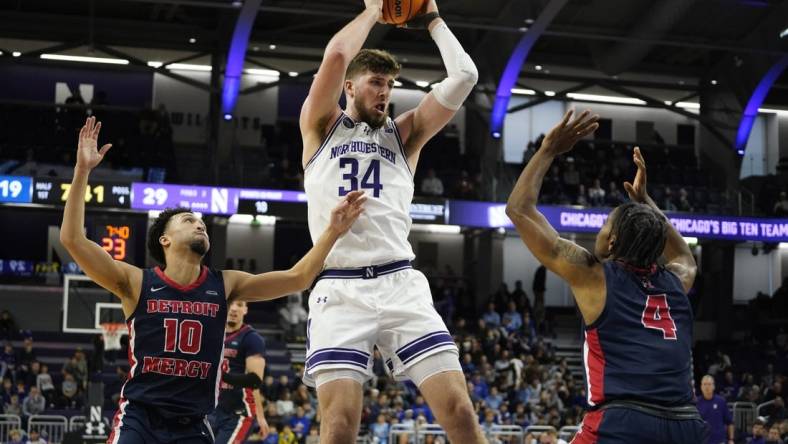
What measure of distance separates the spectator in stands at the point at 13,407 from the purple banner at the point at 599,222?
12.7m

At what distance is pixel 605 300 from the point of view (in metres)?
5.14

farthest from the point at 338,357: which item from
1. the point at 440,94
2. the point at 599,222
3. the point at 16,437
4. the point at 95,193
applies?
the point at 599,222

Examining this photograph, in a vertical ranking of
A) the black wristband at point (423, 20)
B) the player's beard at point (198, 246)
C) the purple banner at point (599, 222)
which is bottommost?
the player's beard at point (198, 246)

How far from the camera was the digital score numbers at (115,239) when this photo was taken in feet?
63.1

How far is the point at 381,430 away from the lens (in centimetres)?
2098

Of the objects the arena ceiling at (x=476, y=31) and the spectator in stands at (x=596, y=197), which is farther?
the spectator in stands at (x=596, y=197)

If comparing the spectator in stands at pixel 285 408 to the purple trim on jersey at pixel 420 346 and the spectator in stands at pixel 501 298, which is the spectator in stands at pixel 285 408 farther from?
the purple trim on jersey at pixel 420 346

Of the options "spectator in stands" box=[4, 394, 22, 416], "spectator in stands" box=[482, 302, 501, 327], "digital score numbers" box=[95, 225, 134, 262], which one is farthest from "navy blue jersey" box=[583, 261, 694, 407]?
"spectator in stands" box=[482, 302, 501, 327]

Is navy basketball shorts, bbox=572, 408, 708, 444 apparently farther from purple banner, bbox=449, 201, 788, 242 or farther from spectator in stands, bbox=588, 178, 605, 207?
spectator in stands, bbox=588, 178, 605, 207

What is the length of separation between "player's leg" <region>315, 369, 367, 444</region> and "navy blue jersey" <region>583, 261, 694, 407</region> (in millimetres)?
1462

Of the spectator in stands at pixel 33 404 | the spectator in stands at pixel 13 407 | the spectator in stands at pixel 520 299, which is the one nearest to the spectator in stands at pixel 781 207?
the spectator in stands at pixel 520 299

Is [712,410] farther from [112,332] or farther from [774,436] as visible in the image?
[112,332]

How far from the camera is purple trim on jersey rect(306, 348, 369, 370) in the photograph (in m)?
6.14

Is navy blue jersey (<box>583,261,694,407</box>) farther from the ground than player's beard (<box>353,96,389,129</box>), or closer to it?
closer to it
